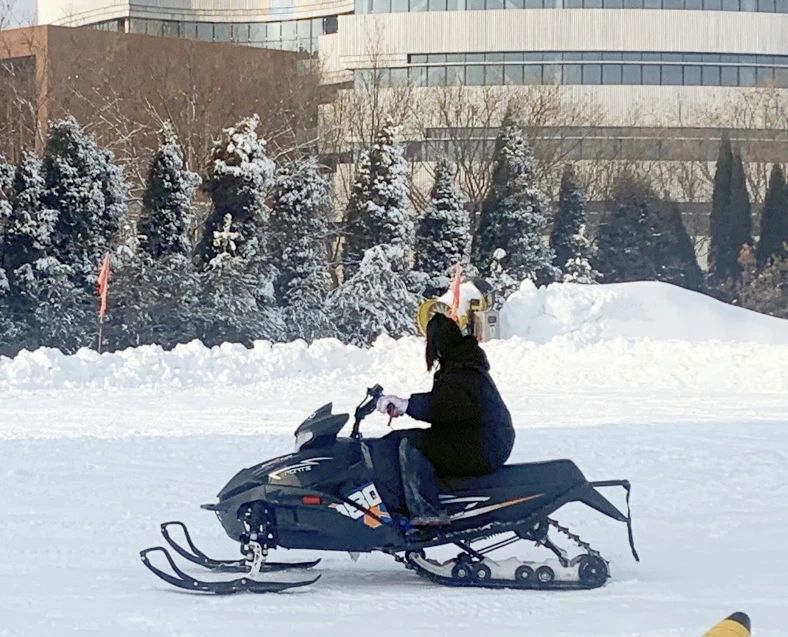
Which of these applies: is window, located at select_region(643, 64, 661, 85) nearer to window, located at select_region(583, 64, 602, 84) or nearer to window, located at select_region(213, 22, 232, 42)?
window, located at select_region(583, 64, 602, 84)

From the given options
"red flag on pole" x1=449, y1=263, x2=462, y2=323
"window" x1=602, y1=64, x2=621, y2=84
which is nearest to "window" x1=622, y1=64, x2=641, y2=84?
"window" x1=602, y1=64, x2=621, y2=84

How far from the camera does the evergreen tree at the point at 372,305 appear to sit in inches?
1129

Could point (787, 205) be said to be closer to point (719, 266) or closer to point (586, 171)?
point (719, 266)

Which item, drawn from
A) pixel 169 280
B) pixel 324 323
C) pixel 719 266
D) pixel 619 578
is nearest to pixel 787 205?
pixel 719 266

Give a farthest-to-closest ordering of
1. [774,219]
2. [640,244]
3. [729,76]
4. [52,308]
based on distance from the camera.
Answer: [729,76]
[774,219]
[640,244]
[52,308]

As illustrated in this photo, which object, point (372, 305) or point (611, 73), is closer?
point (372, 305)

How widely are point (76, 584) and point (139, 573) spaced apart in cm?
43

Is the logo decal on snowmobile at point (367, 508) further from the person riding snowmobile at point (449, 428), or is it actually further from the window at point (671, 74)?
the window at point (671, 74)

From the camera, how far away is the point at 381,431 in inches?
523

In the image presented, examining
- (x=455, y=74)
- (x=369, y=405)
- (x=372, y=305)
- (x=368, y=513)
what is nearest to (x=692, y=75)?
(x=455, y=74)

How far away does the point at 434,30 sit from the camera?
5294cm

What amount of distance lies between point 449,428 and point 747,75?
165 ft

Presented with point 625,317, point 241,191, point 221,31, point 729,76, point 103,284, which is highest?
point 221,31

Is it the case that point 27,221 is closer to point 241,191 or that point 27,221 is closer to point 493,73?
point 241,191
